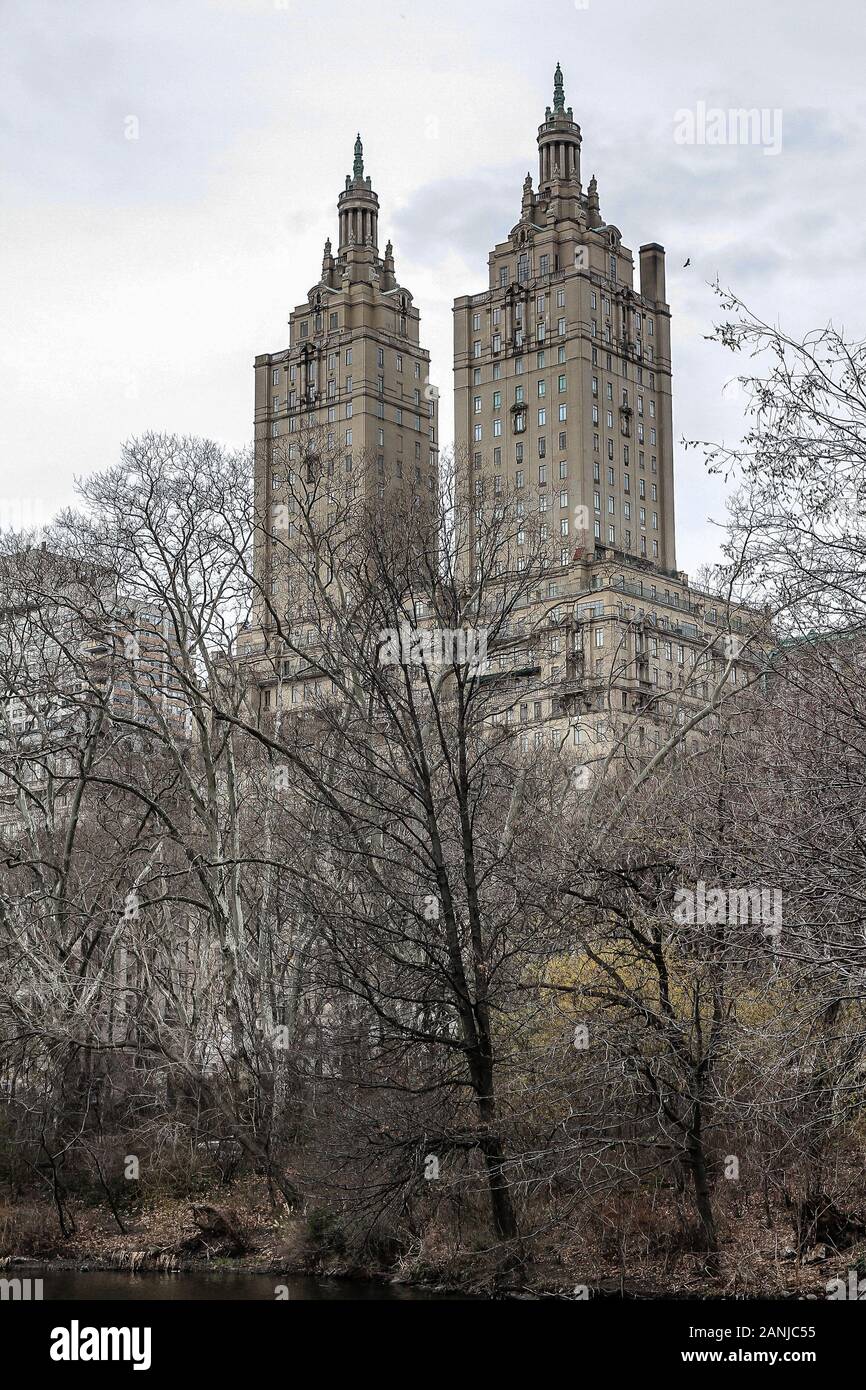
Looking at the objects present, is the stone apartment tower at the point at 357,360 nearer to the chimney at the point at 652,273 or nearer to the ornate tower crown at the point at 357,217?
the ornate tower crown at the point at 357,217

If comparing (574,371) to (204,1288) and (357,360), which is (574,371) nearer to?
(357,360)

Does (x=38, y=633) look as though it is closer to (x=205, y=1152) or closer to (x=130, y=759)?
(x=130, y=759)

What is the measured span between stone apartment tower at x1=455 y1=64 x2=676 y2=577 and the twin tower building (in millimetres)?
126

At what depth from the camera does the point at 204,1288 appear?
2841cm

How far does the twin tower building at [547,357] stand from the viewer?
138500 millimetres

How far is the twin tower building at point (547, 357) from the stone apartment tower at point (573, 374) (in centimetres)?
13

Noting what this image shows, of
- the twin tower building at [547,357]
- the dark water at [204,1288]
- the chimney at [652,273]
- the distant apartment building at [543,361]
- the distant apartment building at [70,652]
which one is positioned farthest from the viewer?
the chimney at [652,273]

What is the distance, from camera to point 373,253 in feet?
527

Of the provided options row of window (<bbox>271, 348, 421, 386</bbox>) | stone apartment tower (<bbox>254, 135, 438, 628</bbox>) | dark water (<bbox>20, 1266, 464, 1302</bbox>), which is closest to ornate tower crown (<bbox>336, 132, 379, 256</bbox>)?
stone apartment tower (<bbox>254, 135, 438, 628</bbox>)

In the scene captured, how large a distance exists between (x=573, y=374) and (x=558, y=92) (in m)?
42.1

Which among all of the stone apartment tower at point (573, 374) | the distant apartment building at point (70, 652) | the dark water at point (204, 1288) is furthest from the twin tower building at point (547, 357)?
the dark water at point (204, 1288)

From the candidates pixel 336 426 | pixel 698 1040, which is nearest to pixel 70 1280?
pixel 698 1040

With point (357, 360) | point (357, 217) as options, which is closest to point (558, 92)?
point (357, 217)
